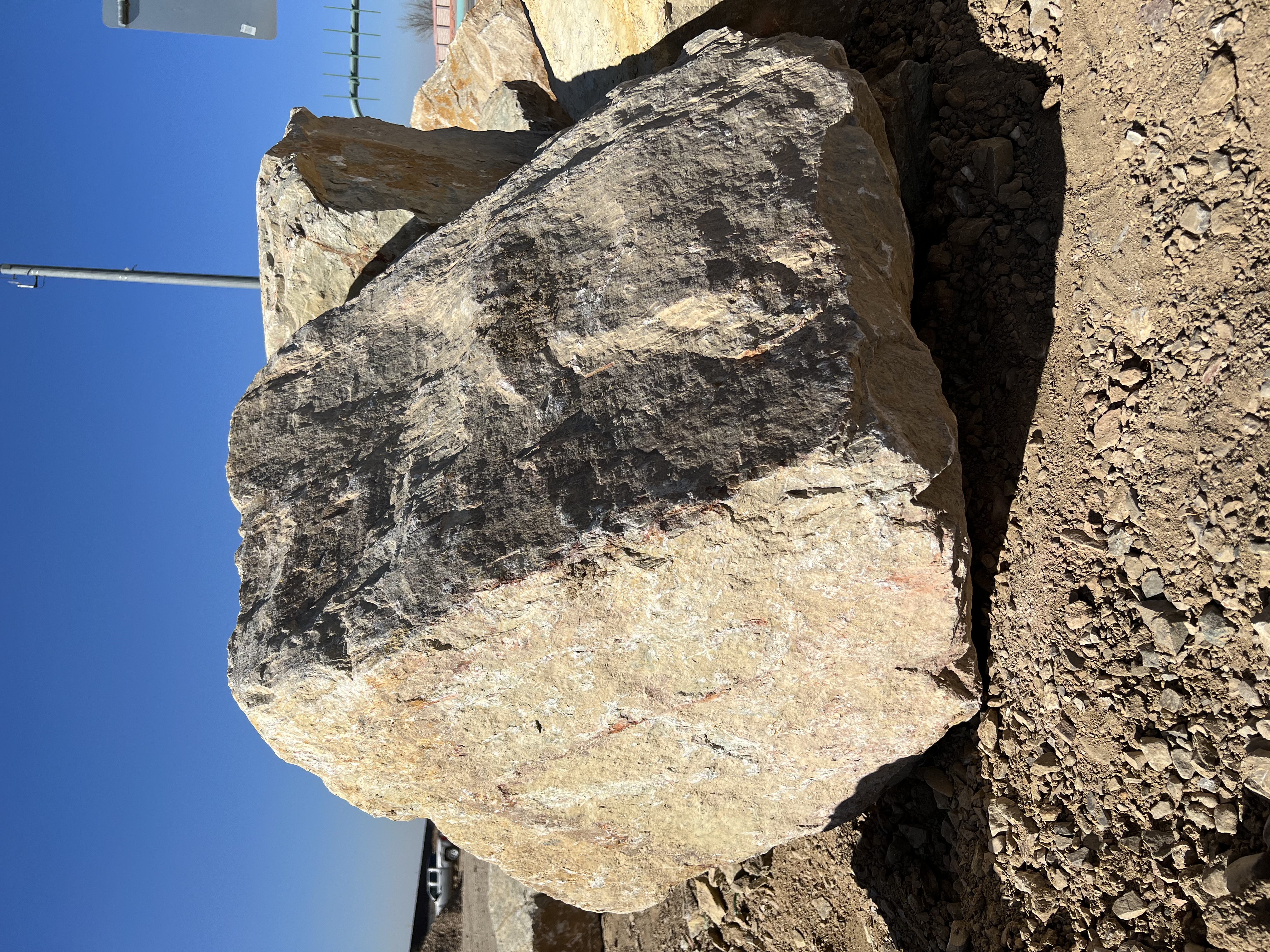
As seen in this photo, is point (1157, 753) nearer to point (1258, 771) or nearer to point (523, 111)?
point (1258, 771)

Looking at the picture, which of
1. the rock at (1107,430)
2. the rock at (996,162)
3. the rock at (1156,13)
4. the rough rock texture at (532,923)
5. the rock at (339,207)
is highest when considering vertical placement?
the rock at (339,207)

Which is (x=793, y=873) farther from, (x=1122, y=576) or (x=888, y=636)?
(x=1122, y=576)

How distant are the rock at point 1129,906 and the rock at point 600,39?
92.5 inches

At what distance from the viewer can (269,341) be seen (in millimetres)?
2721

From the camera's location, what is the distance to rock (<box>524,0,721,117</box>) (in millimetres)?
2598

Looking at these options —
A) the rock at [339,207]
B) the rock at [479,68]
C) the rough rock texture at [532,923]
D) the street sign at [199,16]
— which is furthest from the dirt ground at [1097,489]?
the street sign at [199,16]

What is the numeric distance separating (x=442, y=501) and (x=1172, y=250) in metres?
1.46

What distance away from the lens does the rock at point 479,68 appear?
363 cm

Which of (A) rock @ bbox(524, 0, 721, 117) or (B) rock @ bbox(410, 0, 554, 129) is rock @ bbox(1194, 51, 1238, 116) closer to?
(A) rock @ bbox(524, 0, 721, 117)

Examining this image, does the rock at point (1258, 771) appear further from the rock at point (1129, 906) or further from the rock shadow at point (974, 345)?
the rock shadow at point (974, 345)

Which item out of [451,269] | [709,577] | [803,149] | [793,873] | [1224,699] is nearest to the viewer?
[1224,699]

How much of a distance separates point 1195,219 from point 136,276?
3.47m

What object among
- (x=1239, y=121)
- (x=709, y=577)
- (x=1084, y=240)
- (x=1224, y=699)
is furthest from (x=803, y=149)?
(x=1224, y=699)

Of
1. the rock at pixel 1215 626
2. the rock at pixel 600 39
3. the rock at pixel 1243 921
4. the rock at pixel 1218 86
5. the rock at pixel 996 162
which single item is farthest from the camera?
the rock at pixel 600 39
